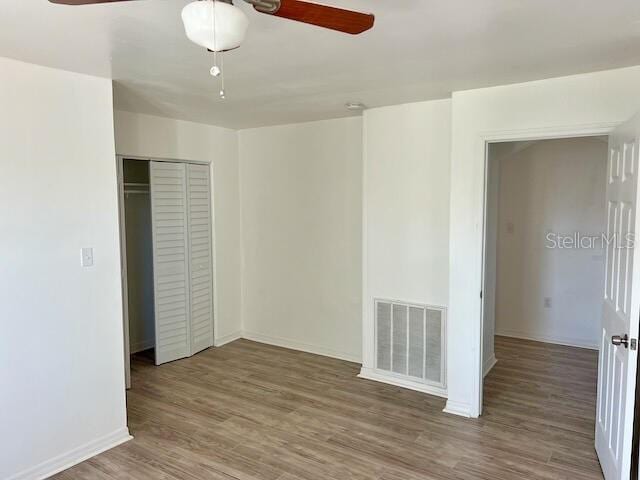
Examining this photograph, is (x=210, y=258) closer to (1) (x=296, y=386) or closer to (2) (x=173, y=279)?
(2) (x=173, y=279)

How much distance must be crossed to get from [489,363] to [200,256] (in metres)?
3.10

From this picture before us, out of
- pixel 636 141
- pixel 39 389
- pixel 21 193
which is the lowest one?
pixel 39 389

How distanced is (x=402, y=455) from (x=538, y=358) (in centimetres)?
244

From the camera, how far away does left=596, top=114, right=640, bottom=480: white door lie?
214 cm

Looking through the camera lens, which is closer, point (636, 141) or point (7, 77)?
point (636, 141)

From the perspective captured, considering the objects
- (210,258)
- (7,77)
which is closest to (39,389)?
(7,77)

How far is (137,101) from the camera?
365 cm

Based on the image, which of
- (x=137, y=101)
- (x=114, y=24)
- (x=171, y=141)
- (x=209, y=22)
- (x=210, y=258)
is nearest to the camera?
(x=209, y=22)

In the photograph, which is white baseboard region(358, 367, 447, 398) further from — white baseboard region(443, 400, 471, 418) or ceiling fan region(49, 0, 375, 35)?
ceiling fan region(49, 0, 375, 35)

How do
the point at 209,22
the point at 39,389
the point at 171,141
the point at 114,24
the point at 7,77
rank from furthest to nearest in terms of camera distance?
the point at 171,141
the point at 39,389
the point at 7,77
the point at 114,24
the point at 209,22

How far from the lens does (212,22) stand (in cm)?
127

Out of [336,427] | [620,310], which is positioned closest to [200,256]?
[336,427]

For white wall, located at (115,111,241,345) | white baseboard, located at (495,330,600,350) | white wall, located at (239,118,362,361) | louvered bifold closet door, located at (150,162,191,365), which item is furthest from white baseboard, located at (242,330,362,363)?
white baseboard, located at (495,330,600,350)

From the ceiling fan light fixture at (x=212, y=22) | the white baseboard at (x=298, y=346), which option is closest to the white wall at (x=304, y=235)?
the white baseboard at (x=298, y=346)
